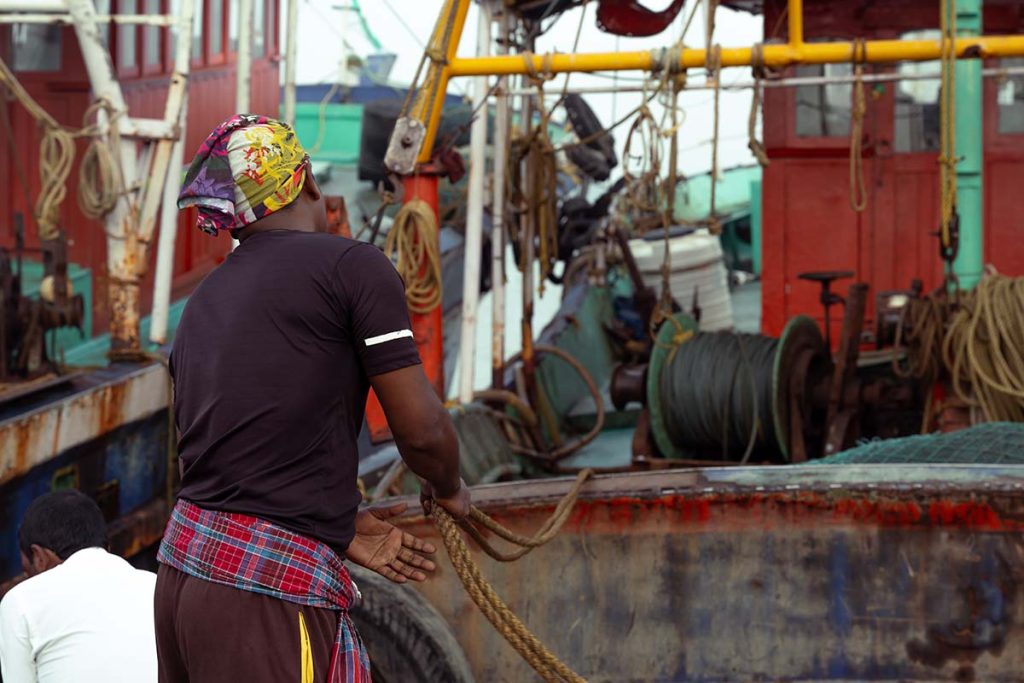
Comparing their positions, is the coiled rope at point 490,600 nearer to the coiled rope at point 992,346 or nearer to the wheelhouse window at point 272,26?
the coiled rope at point 992,346

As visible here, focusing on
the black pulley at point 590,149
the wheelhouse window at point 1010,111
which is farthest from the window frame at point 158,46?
the wheelhouse window at point 1010,111

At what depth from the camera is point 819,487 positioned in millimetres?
4441

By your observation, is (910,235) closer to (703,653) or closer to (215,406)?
(703,653)

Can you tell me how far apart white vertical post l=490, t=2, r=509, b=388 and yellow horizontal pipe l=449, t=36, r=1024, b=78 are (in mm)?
1530

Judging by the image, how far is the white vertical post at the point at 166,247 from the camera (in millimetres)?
8203

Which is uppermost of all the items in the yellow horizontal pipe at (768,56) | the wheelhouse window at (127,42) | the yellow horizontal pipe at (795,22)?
the wheelhouse window at (127,42)

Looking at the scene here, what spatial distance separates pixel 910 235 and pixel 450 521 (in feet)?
24.6

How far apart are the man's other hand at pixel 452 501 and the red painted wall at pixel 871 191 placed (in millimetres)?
7253

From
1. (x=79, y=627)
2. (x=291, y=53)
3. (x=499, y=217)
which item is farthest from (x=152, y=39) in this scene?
(x=79, y=627)

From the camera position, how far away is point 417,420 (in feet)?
9.20

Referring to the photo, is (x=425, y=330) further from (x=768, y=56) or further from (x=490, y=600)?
(x=490, y=600)

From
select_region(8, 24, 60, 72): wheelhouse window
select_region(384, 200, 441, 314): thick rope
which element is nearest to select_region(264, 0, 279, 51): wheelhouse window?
select_region(8, 24, 60, 72): wheelhouse window

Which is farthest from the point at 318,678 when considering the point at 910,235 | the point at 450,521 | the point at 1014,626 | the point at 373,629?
the point at 910,235

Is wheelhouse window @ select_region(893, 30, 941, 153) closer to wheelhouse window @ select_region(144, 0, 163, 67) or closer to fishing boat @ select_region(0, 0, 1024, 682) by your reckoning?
fishing boat @ select_region(0, 0, 1024, 682)
